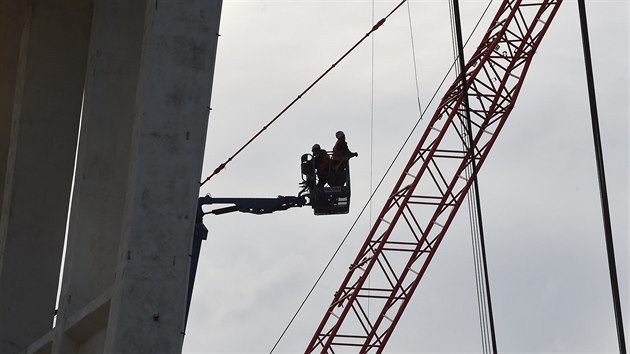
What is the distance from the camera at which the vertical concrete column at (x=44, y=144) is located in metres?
21.8

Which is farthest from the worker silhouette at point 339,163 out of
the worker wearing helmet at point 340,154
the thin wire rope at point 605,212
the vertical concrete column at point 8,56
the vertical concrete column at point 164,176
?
the thin wire rope at point 605,212

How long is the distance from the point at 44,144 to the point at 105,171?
231 cm

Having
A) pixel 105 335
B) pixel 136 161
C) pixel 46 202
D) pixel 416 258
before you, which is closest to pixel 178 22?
pixel 136 161

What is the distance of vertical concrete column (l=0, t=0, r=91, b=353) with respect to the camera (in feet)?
71.4

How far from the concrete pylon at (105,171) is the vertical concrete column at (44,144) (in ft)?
0.06

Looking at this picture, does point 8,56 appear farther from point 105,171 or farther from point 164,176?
point 164,176

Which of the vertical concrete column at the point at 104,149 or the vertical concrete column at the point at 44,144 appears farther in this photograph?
the vertical concrete column at the point at 44,144

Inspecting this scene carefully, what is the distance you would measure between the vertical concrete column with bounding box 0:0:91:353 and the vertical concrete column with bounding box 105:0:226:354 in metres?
4.09

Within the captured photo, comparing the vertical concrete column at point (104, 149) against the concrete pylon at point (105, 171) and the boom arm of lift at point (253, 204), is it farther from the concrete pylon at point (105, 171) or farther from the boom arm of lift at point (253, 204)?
the boom arm of lift at point (253, 204)

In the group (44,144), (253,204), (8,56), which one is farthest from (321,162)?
(44,144)

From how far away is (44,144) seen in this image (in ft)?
72.4

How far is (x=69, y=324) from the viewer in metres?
19.0

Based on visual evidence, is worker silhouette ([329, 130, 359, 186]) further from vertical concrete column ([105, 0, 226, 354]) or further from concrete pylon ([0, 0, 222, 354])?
vertical concrete column ([105, 0, 226, 354])

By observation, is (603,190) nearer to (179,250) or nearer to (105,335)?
(179,250)
